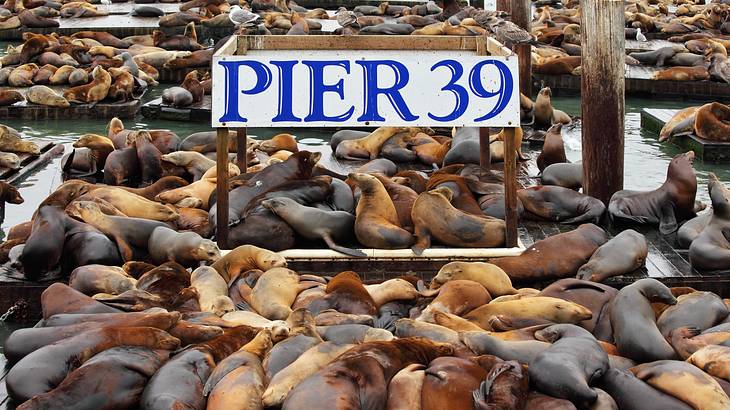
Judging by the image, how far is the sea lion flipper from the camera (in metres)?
7.25

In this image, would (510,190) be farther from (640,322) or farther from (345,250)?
(640,322)

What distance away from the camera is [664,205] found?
292 inches

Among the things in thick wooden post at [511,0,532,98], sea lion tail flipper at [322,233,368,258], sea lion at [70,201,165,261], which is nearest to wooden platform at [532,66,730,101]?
thick wooden post at [511,0,532,98]

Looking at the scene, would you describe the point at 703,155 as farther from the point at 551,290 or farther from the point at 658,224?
the point at 551,290

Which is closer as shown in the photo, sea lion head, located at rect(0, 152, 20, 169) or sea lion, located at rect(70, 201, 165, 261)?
sea lion, located at rect(70, 201, 165, 261)

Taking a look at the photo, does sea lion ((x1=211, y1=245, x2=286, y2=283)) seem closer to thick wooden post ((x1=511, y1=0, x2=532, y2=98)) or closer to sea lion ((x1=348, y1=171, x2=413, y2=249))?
sea lion ((x1=348, y1=171, x2=413, y2=249))

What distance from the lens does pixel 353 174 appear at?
22.6 ft

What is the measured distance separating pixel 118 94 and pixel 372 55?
26.4 ft

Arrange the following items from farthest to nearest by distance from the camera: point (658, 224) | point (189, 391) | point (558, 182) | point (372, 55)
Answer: point (558, 182), point (658, 224), point (372, 55), point (189, 391)

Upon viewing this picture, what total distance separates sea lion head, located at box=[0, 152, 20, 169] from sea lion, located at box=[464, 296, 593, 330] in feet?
19.1

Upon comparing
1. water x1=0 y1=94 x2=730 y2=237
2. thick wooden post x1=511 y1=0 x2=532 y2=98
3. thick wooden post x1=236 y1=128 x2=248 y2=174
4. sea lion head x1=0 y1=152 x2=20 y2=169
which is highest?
thick wooden post x1=511 y1=0 x2=532 y2=98

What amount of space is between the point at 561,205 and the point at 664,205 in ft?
2.32

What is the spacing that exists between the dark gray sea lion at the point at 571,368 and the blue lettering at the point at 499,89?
2.34 m

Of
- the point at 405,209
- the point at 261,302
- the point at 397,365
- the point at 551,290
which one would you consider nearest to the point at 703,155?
the point at 405,209
